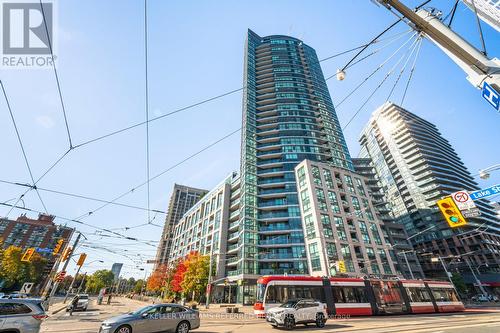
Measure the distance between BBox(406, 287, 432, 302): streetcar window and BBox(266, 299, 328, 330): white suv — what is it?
42.0 feet

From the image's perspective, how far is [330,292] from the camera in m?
17.6

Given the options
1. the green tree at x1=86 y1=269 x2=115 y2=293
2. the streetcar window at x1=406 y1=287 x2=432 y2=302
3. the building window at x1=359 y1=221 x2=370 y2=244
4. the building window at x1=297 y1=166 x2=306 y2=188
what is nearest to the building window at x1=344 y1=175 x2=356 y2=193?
the building window at x1=359 y1=221 x2=370 y2=244

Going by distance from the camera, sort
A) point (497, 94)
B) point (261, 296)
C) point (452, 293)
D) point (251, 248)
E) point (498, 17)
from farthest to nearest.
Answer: point (251, 248)
point (452, 293)
point (261, 296)
point (498, 17)
point (497, 94)

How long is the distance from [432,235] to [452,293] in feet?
214

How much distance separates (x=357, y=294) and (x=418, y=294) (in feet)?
24.4

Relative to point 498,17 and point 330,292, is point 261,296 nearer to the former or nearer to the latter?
point 330,292

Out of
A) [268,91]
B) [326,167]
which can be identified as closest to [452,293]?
[326,167]

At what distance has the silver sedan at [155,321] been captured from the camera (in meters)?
8.52

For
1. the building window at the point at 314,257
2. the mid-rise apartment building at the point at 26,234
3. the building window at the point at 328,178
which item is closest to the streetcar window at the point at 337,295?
the building window at the point at 314,257

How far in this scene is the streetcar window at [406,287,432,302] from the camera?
67.0ft

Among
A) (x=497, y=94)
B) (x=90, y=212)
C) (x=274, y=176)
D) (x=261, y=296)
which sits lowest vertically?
(x=261, y=296)

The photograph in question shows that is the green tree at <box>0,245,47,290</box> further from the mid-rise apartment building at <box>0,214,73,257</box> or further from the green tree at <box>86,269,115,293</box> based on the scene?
the green tree at <box>86,269,115,293</box>

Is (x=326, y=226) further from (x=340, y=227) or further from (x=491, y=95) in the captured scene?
(x=491, y=95)

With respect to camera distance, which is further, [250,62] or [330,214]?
[250,62]
